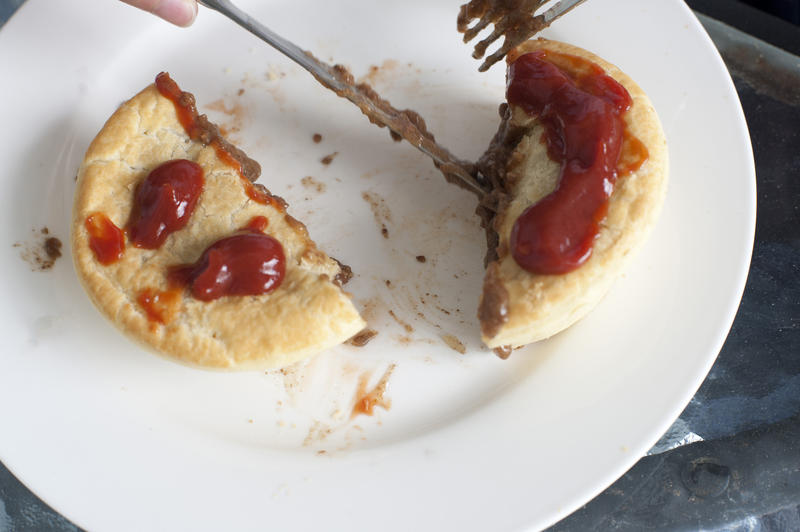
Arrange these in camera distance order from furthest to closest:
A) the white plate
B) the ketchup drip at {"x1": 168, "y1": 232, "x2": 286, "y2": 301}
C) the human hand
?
the human hand < the white plate < the ketchup drip at {"x1": 168, "y1": 232, "x2": 286, "y2": 301}

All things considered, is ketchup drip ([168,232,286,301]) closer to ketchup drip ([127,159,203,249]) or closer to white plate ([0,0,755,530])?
ketchup drip ([127,159,203,249])

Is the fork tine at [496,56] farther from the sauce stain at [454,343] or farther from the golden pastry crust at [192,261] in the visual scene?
the sauce stain at [454,343]

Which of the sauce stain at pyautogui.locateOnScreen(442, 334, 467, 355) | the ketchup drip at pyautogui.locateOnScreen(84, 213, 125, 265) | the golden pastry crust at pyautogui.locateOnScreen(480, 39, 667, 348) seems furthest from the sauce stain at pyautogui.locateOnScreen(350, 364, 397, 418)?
the ketchup drip at pyautogui.locateOnScreen(84, 213, 125, 265)

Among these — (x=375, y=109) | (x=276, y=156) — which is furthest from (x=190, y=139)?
(x=375, y=109)

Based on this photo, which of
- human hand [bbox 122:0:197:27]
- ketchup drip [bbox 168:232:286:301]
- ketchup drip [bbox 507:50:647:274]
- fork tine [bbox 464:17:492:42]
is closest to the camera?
ketchup drip [bbox 507:50:647:274]

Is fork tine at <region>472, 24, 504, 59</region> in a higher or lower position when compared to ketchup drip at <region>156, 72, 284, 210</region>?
higher

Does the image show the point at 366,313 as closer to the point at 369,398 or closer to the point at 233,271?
the point at 369,398

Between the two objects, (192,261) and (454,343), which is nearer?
(192,261)

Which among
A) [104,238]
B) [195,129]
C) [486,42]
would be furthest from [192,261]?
[486,42]
